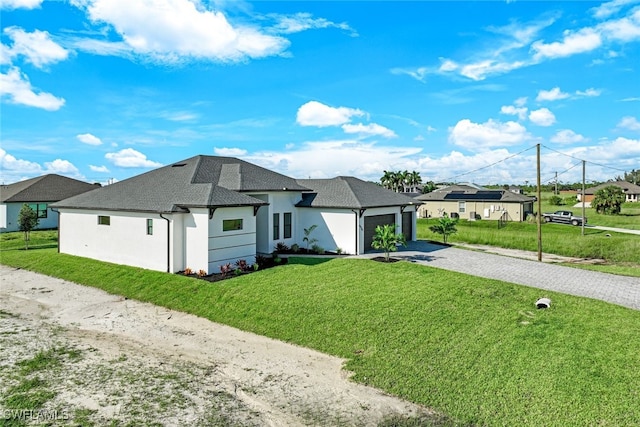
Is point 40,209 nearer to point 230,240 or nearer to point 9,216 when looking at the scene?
point 9,216

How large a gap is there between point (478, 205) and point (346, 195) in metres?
28.8

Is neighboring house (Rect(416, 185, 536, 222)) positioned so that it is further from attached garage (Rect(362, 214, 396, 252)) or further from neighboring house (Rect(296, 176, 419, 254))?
attached garage (Rect(362, 214, 396, 252))

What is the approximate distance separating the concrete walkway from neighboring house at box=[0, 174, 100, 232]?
3103 cm

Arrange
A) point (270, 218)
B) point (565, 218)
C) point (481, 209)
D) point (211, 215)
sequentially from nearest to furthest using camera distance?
1. point (211, 215)
2. point (270, 218)
3. point (565, 218)
4. point (481, 209)

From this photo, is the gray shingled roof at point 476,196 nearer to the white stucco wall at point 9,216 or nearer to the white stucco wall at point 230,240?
the white stucco wall at point 230,240

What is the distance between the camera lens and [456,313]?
12.0 m

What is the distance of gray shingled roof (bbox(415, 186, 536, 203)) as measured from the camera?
145 feet

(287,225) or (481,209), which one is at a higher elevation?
(481,209)

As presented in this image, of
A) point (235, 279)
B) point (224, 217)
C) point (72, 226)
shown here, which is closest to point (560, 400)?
point (235, 279)

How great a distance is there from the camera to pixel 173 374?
9672 millimetres

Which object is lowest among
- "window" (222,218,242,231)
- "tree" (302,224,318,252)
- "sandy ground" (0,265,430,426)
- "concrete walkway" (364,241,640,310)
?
"sandy ground" (0,265,430,426)

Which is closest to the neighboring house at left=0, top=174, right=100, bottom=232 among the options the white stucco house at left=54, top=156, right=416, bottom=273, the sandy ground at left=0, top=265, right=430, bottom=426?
the white stucco house at left=54, top=156, right=416, bottom=273

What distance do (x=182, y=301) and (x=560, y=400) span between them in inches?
482

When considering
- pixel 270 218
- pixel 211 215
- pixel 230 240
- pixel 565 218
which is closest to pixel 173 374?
pixel 211 215
